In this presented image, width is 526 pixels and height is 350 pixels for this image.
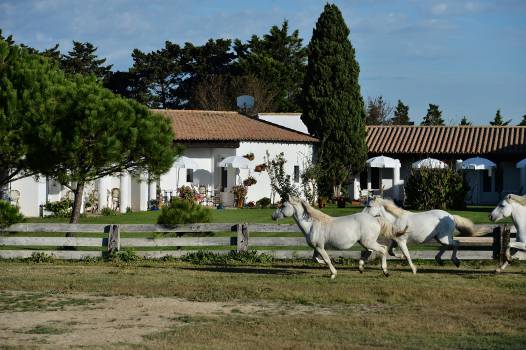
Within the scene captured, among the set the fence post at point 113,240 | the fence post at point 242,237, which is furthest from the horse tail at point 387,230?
the fence post at point 113,240

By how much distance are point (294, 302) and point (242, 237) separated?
6.22 meters

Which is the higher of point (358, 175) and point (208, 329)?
point (358, 175)

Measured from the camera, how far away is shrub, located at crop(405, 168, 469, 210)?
40.9m

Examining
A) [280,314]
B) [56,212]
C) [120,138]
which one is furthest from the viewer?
[56,212]

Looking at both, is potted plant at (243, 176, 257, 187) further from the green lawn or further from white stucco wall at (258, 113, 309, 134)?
white stucco wall at (258, 113, 309, 134)

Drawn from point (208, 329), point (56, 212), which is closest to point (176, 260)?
point (208, 329)

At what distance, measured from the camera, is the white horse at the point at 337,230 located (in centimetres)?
1733

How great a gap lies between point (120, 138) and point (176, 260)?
137 inches

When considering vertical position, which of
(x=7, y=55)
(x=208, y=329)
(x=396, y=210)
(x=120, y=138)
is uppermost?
(x=7, y=55)

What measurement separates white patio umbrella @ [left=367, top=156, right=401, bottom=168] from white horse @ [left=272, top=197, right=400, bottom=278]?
31102 mm

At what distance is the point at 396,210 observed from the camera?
18125 mm

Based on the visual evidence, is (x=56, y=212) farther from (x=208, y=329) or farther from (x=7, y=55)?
(x=208, y=329)

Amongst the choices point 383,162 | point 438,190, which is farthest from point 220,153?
point 438,190

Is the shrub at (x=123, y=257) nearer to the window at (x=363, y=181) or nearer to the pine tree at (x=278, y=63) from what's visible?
the window at (x=363, y=181)
